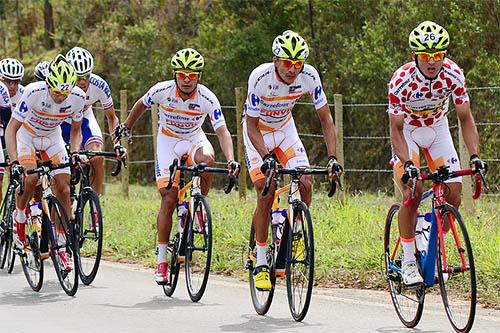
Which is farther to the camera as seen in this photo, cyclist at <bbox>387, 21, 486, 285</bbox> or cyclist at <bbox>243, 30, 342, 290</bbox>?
cyclist at <bbox>243, 30, 342, 290</bbox>

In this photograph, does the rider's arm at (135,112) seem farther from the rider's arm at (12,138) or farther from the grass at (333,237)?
the grass at (333,237)

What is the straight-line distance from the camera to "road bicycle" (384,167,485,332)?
8.52 meters

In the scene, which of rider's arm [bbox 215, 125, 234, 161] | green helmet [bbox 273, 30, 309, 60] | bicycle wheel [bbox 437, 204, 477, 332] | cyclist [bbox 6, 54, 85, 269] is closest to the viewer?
bicycle wheel [bbox 437, 204, 477, 332]

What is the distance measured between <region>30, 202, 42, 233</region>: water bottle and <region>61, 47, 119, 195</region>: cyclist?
1940 millimetres

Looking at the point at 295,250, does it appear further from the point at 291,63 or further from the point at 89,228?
the point at 89,228

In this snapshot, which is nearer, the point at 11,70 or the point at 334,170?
the point at 334,170

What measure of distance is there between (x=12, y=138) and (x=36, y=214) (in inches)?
35.0

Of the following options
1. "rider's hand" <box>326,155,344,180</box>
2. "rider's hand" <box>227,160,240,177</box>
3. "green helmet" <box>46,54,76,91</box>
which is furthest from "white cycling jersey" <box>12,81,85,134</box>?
"rider's hand" <box>326,155,344,180</box>

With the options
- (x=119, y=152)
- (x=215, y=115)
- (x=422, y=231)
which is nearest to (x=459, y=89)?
(x=422, y=231)

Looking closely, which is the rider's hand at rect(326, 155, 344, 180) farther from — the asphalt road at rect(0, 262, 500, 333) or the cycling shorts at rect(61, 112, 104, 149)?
the cycling shorts at rect(61, 112, 104, 149)

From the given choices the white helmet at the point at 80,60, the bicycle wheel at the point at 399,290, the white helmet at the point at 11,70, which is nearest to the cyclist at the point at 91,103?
the white helmet at the point at 80,60

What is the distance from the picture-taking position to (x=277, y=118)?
1098 centimetres

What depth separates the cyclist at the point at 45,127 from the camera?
11791 millimetres

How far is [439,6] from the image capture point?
1068 inches
